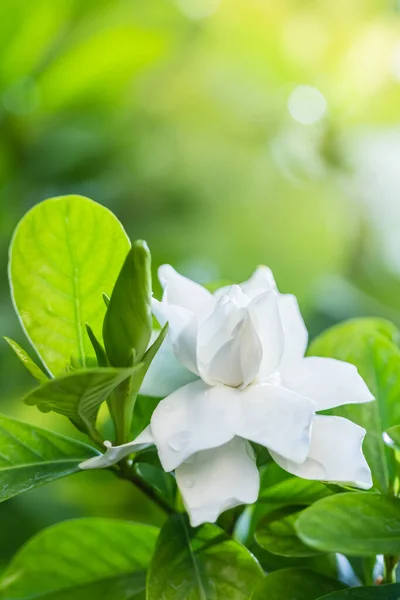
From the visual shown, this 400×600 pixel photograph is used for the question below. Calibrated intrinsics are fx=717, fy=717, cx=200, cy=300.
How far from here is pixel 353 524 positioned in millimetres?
340

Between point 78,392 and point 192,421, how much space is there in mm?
59

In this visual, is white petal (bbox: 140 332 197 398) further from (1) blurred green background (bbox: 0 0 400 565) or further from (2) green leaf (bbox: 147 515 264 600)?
(1) blurred green background (bbox: 0 0 400 565)

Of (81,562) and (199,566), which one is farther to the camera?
(81,562)

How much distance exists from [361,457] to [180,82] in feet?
3.77

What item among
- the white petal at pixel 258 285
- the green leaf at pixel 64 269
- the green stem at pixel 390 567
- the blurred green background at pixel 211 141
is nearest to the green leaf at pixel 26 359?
the green leaf at pixel 64 269

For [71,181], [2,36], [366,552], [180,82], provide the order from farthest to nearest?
[180,82], [71,181], [2,36], [366,552]

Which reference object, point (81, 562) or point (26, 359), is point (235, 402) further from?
point (81, 562)

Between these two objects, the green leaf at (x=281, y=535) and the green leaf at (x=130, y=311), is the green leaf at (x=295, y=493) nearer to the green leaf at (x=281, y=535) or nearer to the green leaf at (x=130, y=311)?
the green leaf at (x=281, y=535)

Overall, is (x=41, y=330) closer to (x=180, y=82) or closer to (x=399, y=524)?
(x=399, y=524)

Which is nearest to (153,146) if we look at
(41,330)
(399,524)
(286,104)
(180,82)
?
(180,82)

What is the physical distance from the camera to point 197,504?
34 centimetres

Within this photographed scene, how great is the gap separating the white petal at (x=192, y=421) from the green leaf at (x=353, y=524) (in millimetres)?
55

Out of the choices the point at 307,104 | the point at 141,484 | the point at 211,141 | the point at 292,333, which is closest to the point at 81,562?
the point at 141,484

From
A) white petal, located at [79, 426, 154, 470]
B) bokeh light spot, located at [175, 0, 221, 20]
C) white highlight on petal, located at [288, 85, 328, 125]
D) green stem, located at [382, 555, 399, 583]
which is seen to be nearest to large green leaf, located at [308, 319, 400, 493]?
green stem, located at [382, 555, 399, 583]
